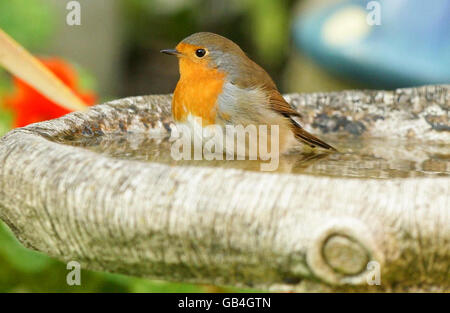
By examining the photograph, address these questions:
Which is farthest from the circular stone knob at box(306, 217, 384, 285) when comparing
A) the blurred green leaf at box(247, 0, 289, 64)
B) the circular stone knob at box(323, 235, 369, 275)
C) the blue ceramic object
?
the blurred green leaf at box(247, 0, 289, 64)

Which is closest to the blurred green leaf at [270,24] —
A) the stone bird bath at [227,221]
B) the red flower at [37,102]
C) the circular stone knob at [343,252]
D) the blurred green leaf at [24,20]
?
the blurred green leaf at [24,20]

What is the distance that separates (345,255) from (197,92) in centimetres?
120

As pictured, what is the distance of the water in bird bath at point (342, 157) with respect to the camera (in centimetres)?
231

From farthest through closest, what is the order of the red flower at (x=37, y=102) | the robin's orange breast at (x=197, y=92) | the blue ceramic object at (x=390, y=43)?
the blue ceramic object at (x=390, y=43) → the red flower at (x=37, y=102) → the robin's orange breast at (x=197, y=92)

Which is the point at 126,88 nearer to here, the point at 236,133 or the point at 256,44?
the point at 256,44

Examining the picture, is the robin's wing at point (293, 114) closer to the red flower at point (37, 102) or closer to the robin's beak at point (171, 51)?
the robin's beak at point (171, 51)

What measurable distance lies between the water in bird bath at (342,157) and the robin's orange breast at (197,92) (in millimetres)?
145

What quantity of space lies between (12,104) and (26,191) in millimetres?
1298

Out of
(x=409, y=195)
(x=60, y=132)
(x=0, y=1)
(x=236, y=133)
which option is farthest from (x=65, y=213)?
(x=0, y=1)

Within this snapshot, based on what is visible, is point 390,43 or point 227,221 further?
point 390,43

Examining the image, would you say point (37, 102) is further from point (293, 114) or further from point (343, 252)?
point (343, 252)

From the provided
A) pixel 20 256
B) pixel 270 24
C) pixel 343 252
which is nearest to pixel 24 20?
pixel 20 256

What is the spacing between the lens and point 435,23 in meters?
5.19

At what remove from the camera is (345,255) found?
1.64 meters
